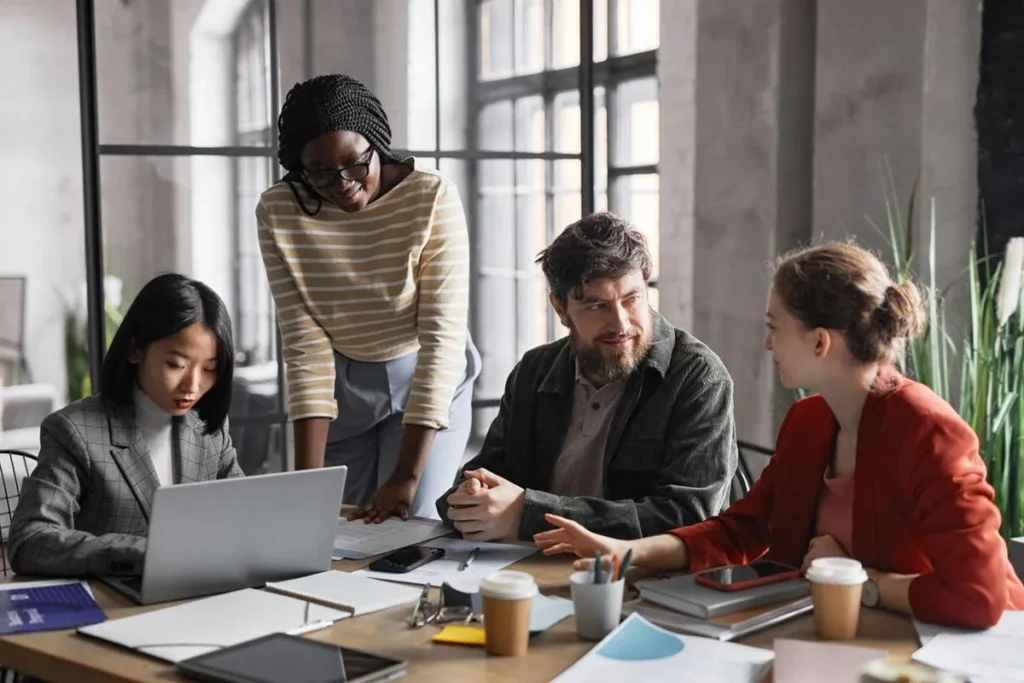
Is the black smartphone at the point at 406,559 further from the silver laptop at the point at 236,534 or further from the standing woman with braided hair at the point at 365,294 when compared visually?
the standing woman with braided hair at the point at 365,294

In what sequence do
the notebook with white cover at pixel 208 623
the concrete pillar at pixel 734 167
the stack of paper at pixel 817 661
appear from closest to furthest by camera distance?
the stack of paper at pixel 817 661, the notebook with white cover at pixel 208 623, the concrete pillar at pixel 734 167

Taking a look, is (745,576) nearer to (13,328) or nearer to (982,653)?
(982,653)

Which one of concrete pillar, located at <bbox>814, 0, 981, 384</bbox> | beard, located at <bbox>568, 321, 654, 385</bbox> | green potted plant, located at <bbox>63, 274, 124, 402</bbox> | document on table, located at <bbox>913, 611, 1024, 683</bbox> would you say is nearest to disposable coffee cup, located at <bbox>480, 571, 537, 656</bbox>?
document on table, located at <bbox>913, 611, 1024, 683</bbox>

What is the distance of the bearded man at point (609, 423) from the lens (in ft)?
6.63

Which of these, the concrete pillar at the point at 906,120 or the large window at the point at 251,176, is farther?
the large window at the point at 251,176

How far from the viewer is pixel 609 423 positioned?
2209mm

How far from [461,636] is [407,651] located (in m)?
0.07

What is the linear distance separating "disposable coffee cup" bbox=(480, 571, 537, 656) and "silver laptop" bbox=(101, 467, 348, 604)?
14.9 inches

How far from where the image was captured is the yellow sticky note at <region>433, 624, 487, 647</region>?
1.53 m

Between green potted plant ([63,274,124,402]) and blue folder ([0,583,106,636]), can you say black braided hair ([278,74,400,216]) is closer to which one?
blue folder ([0,583,106,636])

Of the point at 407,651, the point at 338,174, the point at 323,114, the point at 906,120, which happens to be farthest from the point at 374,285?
the point at 906,120

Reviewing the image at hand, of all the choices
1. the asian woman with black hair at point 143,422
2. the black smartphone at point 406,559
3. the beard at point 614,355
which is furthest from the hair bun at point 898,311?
the asian woman with black hair at point 143,422

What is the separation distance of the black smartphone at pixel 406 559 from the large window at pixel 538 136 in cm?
231

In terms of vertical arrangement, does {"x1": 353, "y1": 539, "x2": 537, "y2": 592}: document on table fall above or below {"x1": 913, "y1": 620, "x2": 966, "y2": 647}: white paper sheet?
below
